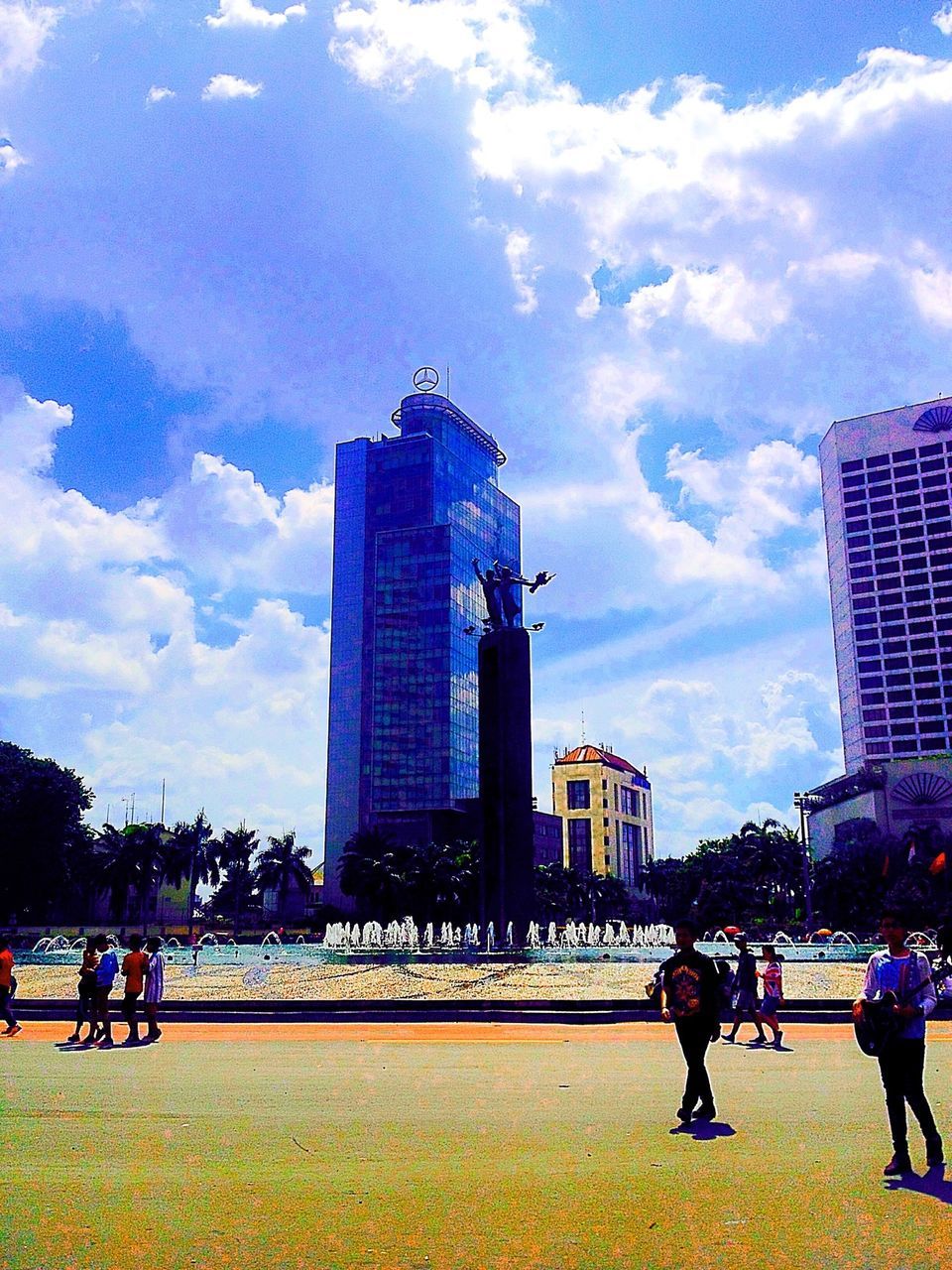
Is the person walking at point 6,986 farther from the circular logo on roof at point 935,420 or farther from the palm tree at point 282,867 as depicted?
the circular logo on roof at point 935,420

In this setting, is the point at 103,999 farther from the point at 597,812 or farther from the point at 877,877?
the point at 597,812

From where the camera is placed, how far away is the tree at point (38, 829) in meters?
79.6

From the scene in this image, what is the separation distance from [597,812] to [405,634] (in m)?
59.6

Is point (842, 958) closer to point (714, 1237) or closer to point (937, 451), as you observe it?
point (714, 1237)

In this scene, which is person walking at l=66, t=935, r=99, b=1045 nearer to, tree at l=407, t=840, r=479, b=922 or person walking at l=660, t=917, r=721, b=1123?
person walking at l=660, t=917, r=721, b=1123

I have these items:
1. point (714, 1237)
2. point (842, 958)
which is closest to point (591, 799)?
→ point (842, 958)

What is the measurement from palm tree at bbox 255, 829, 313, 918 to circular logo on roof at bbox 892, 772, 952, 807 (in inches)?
2365

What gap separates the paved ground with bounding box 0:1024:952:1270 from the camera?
5777 mm

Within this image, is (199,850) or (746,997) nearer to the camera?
(746,997)

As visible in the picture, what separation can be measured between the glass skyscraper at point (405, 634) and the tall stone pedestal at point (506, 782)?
7152 centimetres

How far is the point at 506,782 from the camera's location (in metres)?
43.9

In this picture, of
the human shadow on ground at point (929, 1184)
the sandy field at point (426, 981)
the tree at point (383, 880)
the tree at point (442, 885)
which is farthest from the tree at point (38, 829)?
the human shadow on ground at point (929, 1184)

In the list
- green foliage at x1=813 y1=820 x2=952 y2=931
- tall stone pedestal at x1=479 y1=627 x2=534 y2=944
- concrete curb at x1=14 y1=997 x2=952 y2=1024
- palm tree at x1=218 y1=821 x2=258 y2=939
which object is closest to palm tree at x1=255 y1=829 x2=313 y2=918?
palm tree at x1=218 y1=821 x2=258 y2=939

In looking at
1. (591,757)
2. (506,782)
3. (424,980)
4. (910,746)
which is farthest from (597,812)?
(424,980)
